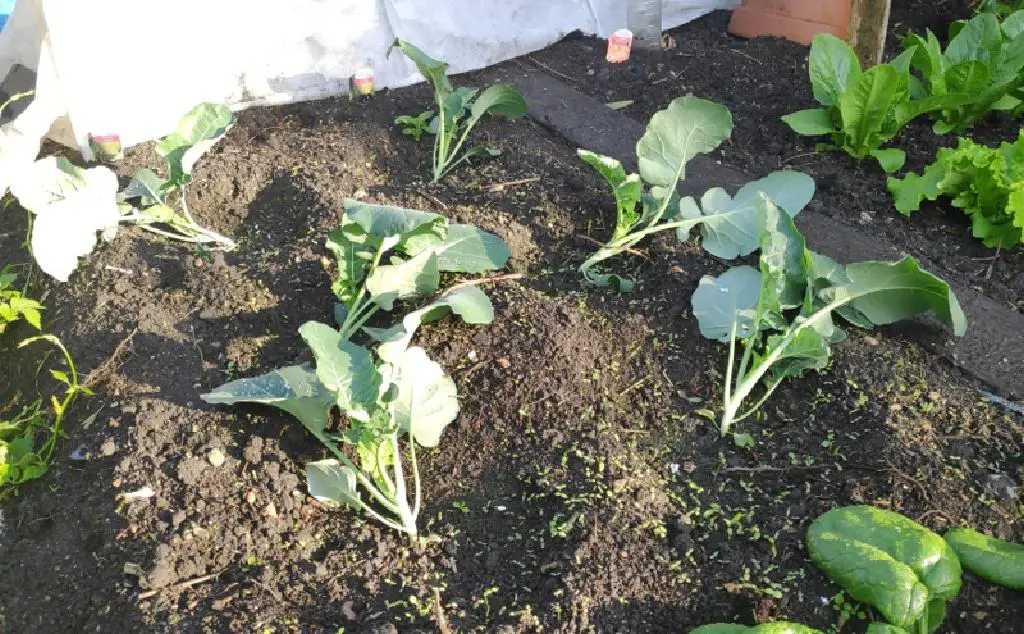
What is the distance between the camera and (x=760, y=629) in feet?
4.73

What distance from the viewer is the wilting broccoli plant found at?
5.74ft

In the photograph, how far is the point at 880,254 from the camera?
8.55 feet

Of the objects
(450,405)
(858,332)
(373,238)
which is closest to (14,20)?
(373,238)

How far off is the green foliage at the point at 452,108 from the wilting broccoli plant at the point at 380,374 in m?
0.65

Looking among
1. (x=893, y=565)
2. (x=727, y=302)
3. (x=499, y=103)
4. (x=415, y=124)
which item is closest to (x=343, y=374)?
(x=727, y=302)

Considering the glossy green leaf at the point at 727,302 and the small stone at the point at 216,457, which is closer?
the small stone at the point at 216,457

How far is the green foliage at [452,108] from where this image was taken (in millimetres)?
2830

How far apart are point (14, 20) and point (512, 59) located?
6.54 ft

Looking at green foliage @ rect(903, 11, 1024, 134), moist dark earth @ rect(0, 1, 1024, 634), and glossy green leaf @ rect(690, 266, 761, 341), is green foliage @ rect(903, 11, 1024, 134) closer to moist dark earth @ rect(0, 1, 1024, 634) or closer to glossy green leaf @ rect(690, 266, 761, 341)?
moist dark earth @ rect(0, 1, 1024, 634)

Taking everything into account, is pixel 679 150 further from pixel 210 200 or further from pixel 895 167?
pixel 210 200

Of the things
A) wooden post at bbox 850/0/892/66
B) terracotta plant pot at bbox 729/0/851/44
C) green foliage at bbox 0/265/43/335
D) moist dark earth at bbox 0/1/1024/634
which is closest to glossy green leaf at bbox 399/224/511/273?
moist dark earth at bbox 0/1/1024/634

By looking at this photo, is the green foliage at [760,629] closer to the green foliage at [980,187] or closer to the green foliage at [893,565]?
the green foliage at [893,565]

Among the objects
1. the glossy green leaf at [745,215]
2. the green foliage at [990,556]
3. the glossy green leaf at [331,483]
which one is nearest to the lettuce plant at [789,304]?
the glossy green leaf at [745,215]

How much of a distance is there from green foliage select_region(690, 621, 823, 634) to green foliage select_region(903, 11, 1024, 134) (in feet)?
7.23
